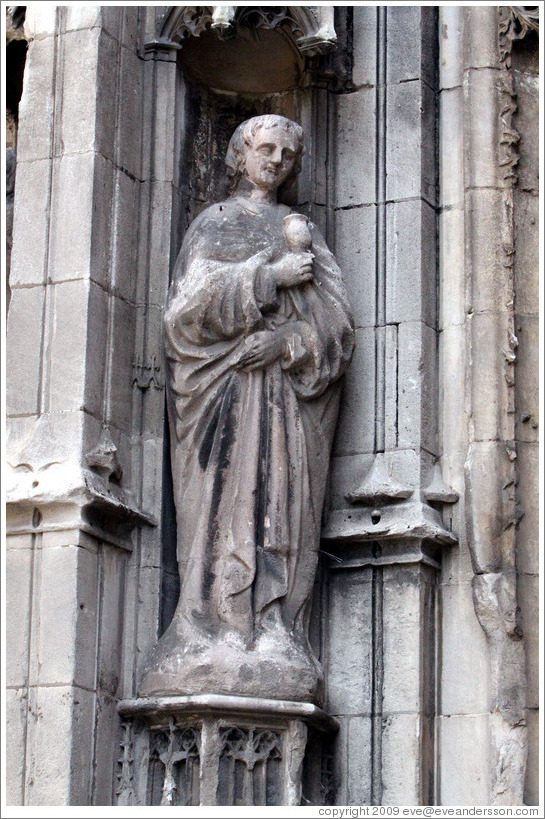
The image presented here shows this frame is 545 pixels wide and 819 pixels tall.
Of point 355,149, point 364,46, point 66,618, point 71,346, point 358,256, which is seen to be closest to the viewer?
point 66,618

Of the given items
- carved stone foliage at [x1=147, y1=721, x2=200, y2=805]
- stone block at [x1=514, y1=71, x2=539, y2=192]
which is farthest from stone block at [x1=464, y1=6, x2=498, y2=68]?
carved stone foliage at [x1=147, y1=721, x2=200, y2=805]

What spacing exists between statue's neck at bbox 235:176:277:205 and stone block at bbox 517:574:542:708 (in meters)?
2.33

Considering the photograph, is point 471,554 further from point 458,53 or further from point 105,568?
point 458,53

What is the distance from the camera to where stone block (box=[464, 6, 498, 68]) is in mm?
11086

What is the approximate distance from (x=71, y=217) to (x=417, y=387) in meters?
1.97

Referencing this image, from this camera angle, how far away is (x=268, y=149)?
10.8 metres

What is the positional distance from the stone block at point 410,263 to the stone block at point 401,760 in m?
2.10

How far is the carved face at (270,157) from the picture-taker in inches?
422

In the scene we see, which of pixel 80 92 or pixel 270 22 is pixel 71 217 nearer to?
pixel 80 92

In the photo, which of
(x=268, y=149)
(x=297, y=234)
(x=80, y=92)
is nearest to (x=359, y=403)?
(x=297, y=234)

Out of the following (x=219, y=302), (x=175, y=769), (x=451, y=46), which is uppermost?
(x=451, y=46)

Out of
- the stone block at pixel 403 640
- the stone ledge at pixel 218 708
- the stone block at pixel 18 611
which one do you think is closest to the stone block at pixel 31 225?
the stone block at pixel 18 611

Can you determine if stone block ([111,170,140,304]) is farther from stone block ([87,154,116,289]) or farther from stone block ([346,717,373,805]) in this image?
stone block ([346,717,373,805])

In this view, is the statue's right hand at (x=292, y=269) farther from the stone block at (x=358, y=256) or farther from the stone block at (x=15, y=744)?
the stone block at (x=15, y=744)
